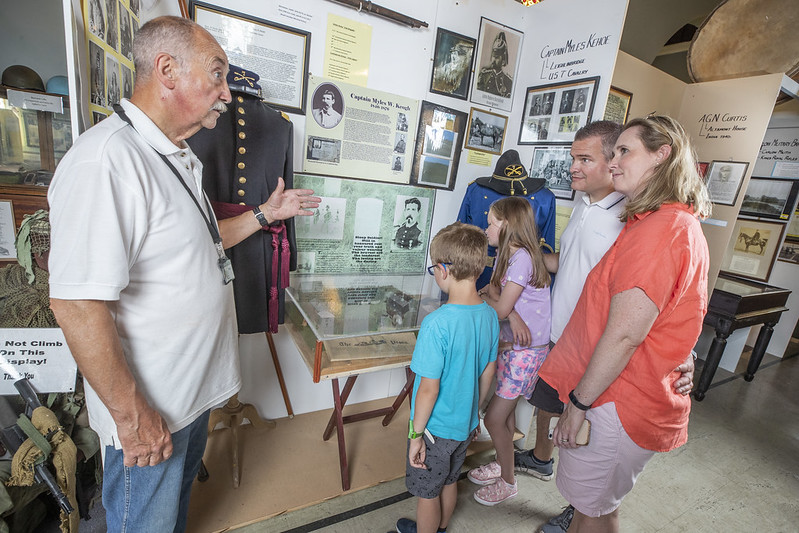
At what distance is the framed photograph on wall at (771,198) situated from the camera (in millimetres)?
4340

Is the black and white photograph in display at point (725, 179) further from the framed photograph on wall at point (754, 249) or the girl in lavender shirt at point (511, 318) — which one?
the framed photograph on wall at point (754, 249)

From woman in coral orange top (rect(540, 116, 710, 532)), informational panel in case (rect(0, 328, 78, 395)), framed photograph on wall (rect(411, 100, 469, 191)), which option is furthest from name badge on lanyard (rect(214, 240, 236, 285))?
framed photograph on wall (rect(411, 100, 469, 191))

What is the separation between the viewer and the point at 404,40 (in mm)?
2516

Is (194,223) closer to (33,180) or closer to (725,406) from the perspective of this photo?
(33,180)

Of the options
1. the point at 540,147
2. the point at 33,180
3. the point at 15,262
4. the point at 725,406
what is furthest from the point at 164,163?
the point at 725,406

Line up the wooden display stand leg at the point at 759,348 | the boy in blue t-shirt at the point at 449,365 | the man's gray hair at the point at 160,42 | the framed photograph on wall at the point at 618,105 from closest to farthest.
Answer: the man's gray hair at the point at 160,42 < the boy in blue t-shirt at the point at 449,365 < the framed photograph on wall at the point at 618,105 < the wooden display stand leg at the point at 759,348

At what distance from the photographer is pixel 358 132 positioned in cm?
252

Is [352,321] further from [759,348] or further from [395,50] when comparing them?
[759,348]

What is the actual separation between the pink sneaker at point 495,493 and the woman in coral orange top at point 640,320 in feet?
2.73

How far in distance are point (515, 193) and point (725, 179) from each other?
177cm

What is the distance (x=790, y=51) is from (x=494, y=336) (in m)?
3.16

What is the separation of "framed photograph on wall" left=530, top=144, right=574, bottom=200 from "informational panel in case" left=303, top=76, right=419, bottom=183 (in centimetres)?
90

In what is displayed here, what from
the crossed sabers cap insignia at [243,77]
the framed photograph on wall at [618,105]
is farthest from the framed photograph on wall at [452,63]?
the crossed sabers cap insignia at [243,77]

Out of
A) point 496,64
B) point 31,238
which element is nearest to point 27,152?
point 31,238
